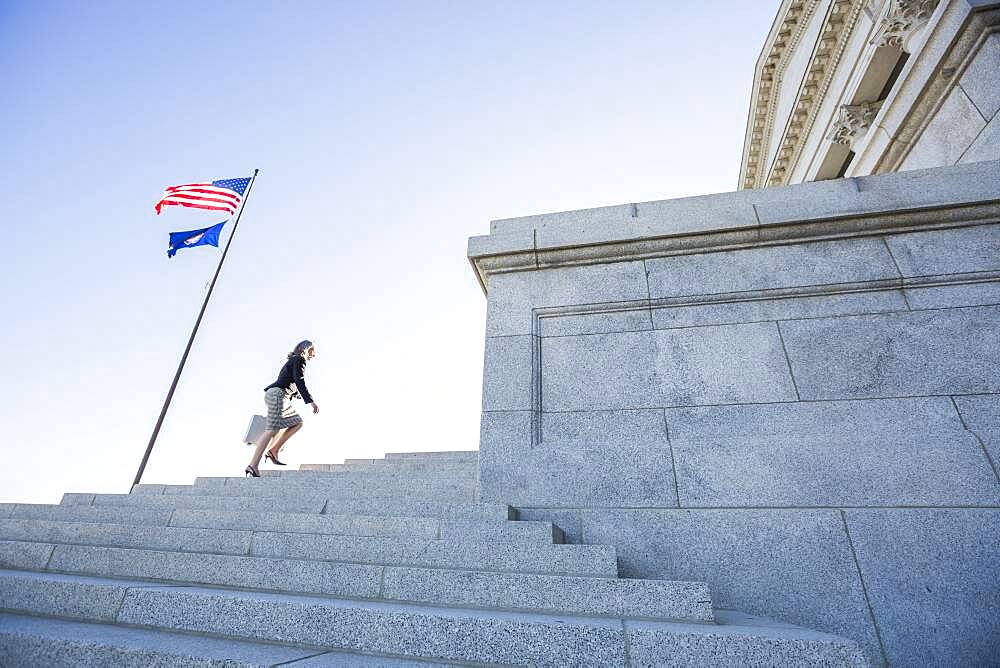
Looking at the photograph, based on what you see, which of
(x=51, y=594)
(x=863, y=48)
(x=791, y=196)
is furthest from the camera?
(x=863, y=48)

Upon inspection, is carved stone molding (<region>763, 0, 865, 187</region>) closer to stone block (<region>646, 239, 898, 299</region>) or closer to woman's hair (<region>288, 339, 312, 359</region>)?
stone block (<region>646, 239, 898, 299</region>)

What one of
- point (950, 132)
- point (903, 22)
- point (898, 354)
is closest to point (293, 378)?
point (898, 354)

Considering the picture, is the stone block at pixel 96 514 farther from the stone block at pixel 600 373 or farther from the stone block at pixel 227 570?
the stone block at pixel 600 373

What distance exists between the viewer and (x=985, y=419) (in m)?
4.44

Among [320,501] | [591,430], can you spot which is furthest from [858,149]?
[320,501]

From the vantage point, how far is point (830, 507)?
429 centimetres

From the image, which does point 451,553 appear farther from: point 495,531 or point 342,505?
point 342,505

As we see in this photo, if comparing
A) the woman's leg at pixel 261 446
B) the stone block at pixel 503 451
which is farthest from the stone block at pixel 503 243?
the woman's leg at pixel 261 446

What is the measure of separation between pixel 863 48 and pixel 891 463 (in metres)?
11.2

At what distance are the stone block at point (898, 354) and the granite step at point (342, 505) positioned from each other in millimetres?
3708

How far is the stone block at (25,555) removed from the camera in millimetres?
3959

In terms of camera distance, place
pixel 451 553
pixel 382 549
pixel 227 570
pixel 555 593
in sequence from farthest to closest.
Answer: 1. pixel 382 549
2. pixel 451 553
3. pixel 227 570
4. pixel 555 593

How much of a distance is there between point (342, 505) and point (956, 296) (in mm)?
7148

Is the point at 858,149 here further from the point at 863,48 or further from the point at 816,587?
the point at 816,587
